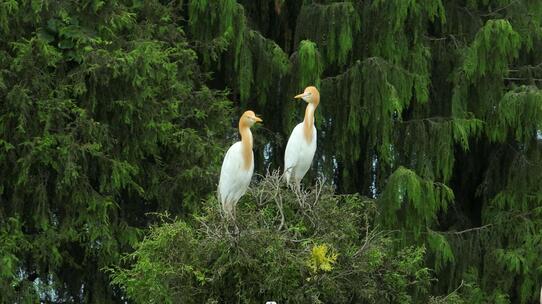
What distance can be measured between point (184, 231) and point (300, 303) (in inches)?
30.4

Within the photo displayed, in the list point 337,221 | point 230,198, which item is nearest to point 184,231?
point 230,198

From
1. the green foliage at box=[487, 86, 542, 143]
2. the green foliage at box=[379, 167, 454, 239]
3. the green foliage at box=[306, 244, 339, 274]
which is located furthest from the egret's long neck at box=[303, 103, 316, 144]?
the green foliage at box=[487, 86, 542, 143]

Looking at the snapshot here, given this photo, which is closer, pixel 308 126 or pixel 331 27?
pixel 308 126

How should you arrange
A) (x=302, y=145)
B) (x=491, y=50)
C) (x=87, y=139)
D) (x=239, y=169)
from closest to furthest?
(x=239, y=169)
(x=302, y=145)
(x=87, y=139)
(x=491, y=50)

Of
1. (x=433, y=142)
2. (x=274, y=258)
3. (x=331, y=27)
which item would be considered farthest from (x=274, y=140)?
(x=274, y=258)

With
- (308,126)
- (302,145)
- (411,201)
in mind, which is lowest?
(411,201)

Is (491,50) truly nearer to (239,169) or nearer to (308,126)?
(308,126)

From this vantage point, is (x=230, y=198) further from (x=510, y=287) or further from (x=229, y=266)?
(x=510, y=287)

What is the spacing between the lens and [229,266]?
701 cm

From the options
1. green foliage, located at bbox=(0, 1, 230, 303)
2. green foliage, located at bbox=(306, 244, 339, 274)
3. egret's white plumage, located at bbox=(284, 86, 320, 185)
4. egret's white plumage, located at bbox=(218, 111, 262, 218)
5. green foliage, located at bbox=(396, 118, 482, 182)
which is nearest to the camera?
green foliage, located at bbox=(306, 244, 339, 274)

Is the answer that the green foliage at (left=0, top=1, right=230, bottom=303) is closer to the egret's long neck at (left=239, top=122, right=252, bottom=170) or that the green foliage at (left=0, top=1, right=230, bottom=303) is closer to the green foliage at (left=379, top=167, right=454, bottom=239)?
the green foliage at (left=379, top=167, right=454, bottom=239)

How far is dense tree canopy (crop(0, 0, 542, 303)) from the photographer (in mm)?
7711

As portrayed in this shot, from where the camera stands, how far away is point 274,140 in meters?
10.5

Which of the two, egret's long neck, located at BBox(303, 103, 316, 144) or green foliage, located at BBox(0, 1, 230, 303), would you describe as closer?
egret's long neck, located at BBox(303, 103, 316, 144)
